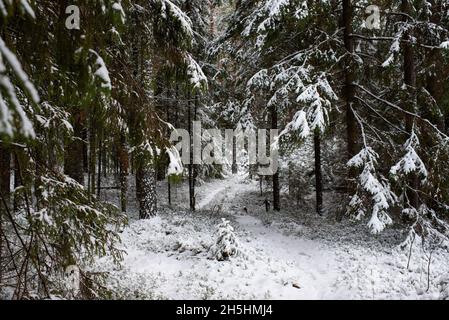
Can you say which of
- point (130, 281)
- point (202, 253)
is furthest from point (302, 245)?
point (130, 281)

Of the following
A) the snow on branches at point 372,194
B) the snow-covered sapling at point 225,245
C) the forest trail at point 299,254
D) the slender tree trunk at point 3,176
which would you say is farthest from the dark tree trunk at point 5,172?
the snow on branches at point 372,194

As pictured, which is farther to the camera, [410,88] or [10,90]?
[410,88]

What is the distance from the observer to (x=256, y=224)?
1431 cm

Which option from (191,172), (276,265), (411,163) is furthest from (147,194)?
(411,163)

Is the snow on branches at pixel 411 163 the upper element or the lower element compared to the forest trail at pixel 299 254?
upper

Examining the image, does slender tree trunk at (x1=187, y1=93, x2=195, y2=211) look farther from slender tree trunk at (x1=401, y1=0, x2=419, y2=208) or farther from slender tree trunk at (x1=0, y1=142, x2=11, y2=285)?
slender tree trunk at (x1=0, y1=142, x2=11, y2=285)

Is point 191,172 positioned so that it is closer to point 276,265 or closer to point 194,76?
point 276,265

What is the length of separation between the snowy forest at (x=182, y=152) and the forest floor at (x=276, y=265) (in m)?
0.06

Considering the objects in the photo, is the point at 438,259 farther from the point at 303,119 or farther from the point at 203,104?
the point at 203,104

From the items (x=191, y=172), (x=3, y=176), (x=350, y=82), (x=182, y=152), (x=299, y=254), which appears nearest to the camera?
(x=3, y=176)

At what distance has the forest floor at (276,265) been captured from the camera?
25.3 feet

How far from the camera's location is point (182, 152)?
60.2ft

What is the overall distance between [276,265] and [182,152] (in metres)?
10.3

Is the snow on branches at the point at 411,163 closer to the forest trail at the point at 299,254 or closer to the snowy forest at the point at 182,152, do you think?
the snowy forest at the point at 182,152
